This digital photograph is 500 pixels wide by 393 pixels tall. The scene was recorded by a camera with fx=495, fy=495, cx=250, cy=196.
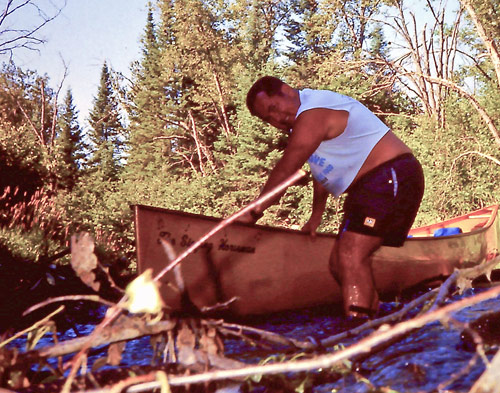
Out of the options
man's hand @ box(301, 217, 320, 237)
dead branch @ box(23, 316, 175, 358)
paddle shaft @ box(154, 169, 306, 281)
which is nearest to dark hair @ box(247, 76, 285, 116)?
man's hand @ box(301, 217, 320, 237)

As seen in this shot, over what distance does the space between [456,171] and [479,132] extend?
155 centimetres

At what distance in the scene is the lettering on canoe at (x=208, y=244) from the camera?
3375mm

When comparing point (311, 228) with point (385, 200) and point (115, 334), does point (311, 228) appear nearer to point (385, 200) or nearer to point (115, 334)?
point (385, 200)

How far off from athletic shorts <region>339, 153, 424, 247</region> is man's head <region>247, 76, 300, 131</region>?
2.19ft

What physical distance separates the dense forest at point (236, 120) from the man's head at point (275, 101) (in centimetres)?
191

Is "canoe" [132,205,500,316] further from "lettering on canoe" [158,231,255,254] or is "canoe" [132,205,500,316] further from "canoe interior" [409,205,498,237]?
"canoe interior" [409,205,498,237]

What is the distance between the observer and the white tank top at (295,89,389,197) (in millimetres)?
3285

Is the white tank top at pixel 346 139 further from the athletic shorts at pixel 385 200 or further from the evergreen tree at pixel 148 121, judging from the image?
the evergreen tree at pixel 148 121

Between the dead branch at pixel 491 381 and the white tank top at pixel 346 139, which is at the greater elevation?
the white tank top at pixel 346 139

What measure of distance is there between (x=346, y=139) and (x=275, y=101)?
1.81 feet

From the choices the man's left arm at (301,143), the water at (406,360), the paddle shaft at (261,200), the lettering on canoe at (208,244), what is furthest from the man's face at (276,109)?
the paddle shaft at (261,200)

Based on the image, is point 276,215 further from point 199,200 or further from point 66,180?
point 66,180

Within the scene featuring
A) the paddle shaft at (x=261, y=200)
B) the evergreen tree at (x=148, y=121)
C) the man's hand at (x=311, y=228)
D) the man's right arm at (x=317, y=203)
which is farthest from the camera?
the evergreen tree at (x=148, y=121)

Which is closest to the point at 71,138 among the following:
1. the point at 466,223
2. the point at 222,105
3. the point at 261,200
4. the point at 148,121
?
the point at 148,121
